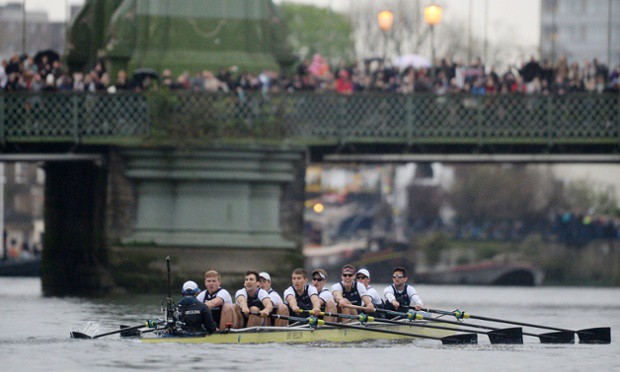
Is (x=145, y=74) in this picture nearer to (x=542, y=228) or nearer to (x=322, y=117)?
(x=322, y=117)

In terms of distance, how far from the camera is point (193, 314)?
34781mm

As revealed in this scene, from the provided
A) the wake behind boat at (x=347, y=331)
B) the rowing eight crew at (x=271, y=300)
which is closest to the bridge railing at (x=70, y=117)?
the rowing eight crew at (x=271, y=300)

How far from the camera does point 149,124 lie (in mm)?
49688

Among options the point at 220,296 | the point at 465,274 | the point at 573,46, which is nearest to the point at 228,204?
the point at 220,296

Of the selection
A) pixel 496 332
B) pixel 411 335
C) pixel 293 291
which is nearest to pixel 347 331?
pixel 293 291

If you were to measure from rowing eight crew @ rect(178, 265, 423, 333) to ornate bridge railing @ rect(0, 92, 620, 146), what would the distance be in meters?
A: 10.4

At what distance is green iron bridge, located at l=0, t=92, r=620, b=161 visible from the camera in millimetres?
49562

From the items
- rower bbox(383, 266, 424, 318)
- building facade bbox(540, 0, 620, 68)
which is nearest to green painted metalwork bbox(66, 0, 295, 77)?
rower bbox(383, 266, 424, 318)

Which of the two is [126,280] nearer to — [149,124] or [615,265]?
[149,124]

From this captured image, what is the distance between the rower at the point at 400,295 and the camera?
3947 centimetres

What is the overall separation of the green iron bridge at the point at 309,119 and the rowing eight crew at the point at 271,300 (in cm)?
1040

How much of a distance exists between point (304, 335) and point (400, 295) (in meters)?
3.98

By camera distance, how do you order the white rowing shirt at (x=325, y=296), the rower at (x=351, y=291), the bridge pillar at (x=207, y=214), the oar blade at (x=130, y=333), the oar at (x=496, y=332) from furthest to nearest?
1. the bridge pillar at (x=207, y=214)
2. the rower at (x=351, y=291)
3. the white rowing shirt at (x=325, y=296)
4. the oar at (x=496, y=332)
5. the oar blade at (x=130, y=333)

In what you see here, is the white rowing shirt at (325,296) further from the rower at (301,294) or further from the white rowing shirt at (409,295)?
the white rowing shirt at (409,295)
